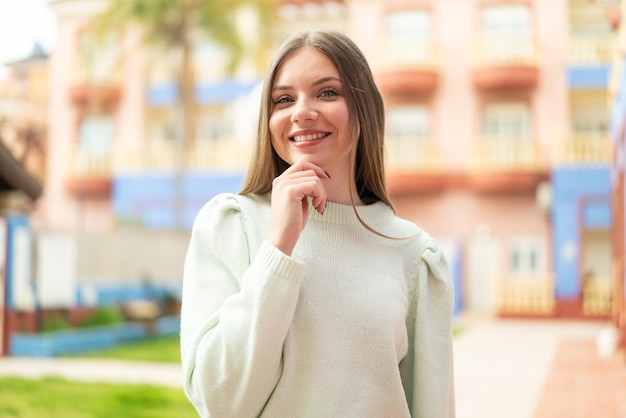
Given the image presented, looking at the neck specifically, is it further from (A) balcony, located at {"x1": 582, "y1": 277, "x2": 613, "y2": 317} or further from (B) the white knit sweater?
(A) balcony, located at {"x1": 582, "y1": 277, "x2": 613, "y2": 317}

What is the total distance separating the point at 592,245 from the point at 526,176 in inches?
87.1

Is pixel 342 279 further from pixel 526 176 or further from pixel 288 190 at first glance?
pixel 526 176

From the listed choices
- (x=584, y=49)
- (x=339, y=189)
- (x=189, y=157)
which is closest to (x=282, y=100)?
(x=339, y=189)

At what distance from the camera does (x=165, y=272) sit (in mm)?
14445

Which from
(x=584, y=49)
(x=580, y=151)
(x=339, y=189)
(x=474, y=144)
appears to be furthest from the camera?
(x=474, y=144)

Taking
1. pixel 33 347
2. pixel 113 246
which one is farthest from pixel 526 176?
pixel 33 347

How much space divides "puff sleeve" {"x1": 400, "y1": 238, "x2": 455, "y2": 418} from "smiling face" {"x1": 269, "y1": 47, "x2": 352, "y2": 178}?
0.32 meters

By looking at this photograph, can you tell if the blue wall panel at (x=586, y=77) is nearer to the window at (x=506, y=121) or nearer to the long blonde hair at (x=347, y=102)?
the window at (x=506, y=121)

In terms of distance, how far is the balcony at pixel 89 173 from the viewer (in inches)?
816

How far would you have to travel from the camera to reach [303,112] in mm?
1520

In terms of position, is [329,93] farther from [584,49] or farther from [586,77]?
[584,49]

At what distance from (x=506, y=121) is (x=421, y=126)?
1.85 meters

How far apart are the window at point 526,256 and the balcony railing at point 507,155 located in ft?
5.09

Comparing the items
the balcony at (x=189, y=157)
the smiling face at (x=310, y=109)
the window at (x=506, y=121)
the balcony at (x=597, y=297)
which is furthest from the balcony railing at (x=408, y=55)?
the smiling face at (x=310, y=109)
